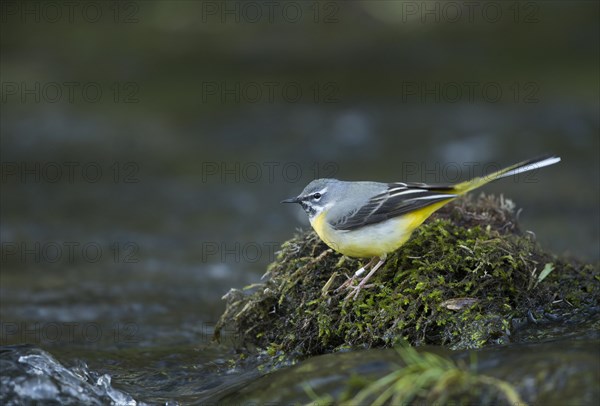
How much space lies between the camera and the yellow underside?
22.7ft

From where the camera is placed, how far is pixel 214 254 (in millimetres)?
13828

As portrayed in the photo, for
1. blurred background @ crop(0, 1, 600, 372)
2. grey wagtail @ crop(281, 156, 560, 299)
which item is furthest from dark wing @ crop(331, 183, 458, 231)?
blurred background @ crop(0, 1, 600, 372)

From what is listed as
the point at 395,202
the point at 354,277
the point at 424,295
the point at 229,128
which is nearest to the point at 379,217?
the point at 395,202

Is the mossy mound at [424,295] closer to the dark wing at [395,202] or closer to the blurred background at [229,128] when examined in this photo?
the dark wing at [395,202]

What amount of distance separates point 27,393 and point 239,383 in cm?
175

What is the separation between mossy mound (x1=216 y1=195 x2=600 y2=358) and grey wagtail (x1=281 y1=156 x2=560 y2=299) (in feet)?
0.72

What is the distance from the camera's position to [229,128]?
18.9 metres

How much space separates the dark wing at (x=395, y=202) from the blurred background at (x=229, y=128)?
3.64 metres

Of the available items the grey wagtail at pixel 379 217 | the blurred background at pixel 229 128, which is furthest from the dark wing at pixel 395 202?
the blurred background at pixel 229 128

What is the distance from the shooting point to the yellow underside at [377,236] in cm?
691

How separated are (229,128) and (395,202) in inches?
483

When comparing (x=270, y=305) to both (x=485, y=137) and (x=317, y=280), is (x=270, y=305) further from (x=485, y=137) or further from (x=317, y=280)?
(x=485, y=137)

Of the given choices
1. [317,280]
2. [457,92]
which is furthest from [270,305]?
[457,92]

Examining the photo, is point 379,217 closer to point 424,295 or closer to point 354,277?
point 354,277
